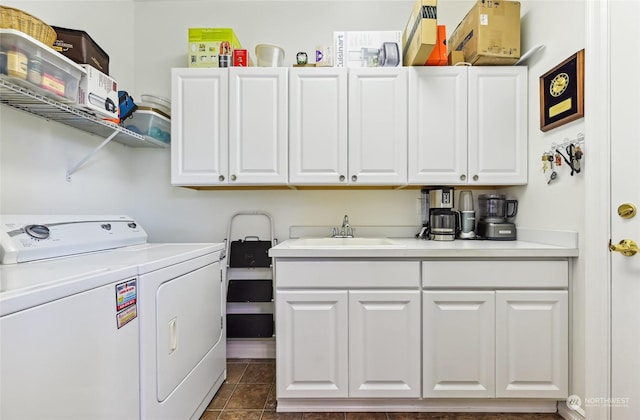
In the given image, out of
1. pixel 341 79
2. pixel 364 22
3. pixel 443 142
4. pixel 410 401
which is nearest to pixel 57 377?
pixel 410 401

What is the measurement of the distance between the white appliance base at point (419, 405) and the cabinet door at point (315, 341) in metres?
0.10

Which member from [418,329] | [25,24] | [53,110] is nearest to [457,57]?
[418,329]

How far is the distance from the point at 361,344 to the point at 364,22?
227cm

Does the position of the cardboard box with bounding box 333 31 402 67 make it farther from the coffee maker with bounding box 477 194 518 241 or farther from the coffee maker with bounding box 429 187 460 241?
the coffee maker with bounding box 477 194 518 241

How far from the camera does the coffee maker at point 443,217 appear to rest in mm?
1880

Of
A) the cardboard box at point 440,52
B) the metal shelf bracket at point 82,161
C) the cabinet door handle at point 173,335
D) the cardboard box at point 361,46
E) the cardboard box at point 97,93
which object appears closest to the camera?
the cabinet door handle at point 173,335

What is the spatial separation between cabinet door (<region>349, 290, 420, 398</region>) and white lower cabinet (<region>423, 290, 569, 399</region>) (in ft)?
0.23

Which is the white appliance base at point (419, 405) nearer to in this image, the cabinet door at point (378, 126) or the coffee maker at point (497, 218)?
the coffee maker at point (497, 218)

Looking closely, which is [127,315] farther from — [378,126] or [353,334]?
[378,126]

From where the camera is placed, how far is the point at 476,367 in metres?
1.51

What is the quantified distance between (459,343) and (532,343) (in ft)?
1.24

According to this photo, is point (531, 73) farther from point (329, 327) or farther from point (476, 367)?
point (329, 327)

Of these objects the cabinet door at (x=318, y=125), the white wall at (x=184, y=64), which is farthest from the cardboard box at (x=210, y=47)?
the cabinet door at (x=318, y=125)

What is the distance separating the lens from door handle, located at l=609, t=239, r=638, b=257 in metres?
1.16
